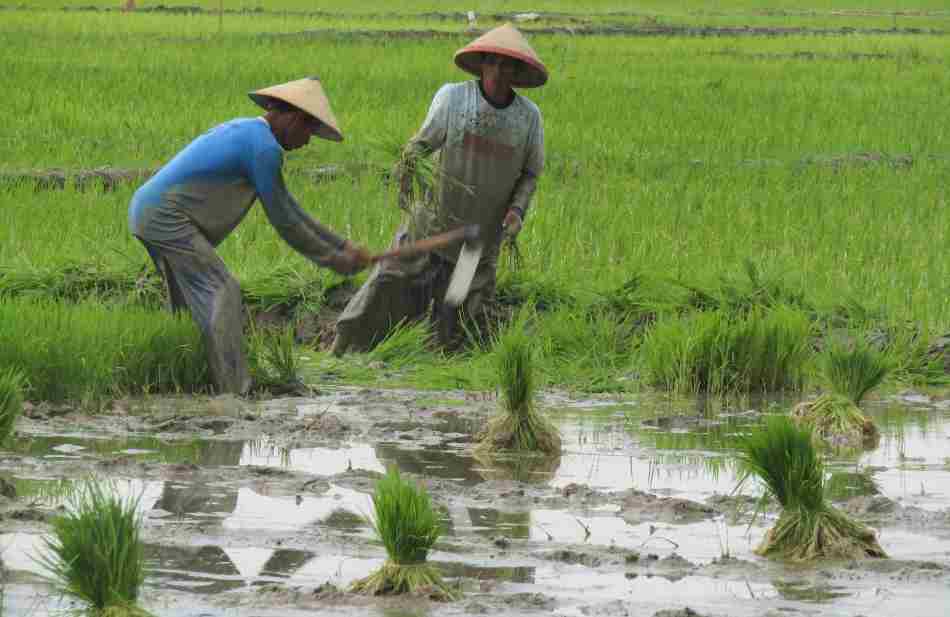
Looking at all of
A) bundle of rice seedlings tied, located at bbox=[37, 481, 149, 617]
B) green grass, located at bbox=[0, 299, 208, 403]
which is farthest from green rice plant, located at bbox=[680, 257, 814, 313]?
bundle of rice seedlings tied, located at bbox=[37, 481, 149, 617]

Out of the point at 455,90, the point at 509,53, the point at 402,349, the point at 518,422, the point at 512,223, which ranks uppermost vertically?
the point at 509,53

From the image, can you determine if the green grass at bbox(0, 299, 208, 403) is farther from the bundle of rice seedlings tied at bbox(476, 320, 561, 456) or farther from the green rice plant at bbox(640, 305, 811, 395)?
the green rice plant at bbox(640, 305, 811, 395)

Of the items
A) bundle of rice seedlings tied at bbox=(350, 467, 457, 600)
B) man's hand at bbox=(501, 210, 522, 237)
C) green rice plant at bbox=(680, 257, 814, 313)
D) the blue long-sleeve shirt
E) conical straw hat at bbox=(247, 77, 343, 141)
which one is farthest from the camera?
Result: green rice plant at bbox=(680, 257, 814, 313)

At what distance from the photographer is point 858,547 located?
4.40m

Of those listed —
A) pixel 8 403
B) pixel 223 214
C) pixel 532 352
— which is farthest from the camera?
pixel 223 214

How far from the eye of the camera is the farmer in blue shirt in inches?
262

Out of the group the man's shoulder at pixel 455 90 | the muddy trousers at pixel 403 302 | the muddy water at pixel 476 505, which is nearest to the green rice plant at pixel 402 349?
the muddy trousers at pixel 403 302

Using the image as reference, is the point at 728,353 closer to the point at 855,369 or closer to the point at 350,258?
the point at 855,369

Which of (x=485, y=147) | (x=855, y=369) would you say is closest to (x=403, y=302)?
(x=485, y=147)

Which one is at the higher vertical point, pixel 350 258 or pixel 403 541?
pixel 350 258

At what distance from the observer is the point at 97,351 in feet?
21.4

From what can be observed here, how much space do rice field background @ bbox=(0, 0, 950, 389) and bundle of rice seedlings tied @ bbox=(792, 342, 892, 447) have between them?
3.05 feet

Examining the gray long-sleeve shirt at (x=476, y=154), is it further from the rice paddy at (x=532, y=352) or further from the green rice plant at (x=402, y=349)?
the green rice plant at (x=402, y=349)

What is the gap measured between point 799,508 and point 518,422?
63.2 inches
